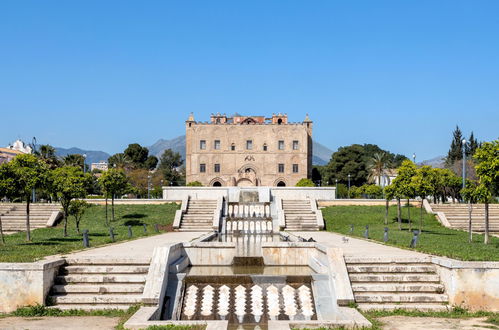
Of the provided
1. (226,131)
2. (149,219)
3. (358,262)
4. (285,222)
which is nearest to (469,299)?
(358,262)

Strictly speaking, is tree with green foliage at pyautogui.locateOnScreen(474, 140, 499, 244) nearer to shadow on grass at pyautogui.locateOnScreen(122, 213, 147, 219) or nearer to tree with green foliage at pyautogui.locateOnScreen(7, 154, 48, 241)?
tree with green foliage at pyautogui.locateOnScreen(7, 154, 48, 241)

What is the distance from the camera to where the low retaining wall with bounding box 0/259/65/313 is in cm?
974

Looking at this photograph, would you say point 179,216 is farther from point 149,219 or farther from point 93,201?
point 93,201

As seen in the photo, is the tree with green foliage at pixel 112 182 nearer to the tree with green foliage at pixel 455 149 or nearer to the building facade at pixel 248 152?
the building facade at pixel 248 152

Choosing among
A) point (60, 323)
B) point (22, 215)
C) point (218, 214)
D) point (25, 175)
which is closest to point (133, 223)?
point (218, 214)

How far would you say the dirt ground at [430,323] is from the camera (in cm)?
848

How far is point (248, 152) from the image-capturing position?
64.2m

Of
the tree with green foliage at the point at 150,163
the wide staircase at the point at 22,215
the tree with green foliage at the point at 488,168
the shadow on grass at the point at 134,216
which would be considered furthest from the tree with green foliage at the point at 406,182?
the tree with green foliage at the point at 150,163

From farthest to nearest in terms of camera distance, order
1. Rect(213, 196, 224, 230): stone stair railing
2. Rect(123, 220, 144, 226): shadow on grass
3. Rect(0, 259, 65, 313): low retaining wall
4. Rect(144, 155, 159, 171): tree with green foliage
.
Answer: Rect(144, 155, 159, 171): tree with green foliage, Rect(123, 220, 144, 226): shadow on grass, Rect(213, 196, 224, 230): stone stair railing, Rect(0, 259, 65, 313): low retaining wall

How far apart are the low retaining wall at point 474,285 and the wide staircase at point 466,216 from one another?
18317mm

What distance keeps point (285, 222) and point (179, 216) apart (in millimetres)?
5696

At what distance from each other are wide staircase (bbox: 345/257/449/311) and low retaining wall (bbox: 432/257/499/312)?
0.95ft

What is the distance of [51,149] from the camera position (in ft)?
204

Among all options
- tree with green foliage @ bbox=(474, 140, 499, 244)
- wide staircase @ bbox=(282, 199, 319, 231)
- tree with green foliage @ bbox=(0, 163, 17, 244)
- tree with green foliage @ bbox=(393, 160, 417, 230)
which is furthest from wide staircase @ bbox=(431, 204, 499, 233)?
tree with green foliage @ bbox=(0, 163, 17, 244)
